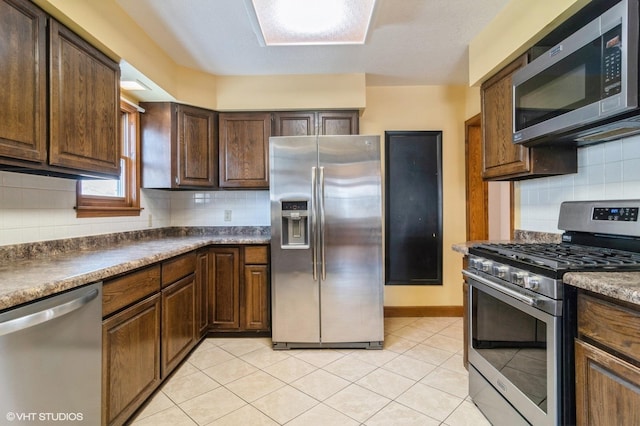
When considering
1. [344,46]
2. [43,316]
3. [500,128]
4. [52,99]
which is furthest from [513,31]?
→ [43,316]

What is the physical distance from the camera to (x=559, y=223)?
1797 mm

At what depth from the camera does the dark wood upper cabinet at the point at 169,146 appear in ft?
9.02

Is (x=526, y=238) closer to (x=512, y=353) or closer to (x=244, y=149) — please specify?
(x=512, y=353)

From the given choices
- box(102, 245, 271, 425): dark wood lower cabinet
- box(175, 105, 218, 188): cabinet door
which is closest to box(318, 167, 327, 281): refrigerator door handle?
box(102, 245, 271, 425): dark wood lower cabinet

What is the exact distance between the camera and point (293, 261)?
2.54 metres

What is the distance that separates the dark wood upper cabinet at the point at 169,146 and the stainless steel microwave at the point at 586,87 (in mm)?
2598

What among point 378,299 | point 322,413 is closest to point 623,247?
point 378,299

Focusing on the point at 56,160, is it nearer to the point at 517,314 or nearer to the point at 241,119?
the point at 241,119

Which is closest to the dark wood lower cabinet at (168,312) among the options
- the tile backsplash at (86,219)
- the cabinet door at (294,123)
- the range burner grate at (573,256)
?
the tile backsplash at (86,219)

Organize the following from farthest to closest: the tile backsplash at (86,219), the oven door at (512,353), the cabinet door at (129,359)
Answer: the tile backsplash at (86,219) < the cabinet door at (129,359) < the oven door at (512,353)

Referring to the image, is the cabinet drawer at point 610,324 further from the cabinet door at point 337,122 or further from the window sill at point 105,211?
the window sill at point 105,211

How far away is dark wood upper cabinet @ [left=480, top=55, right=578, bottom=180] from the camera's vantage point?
5.90 feet

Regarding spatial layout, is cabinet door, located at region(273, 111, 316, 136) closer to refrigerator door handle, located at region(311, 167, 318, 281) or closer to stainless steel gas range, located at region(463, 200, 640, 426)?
refrigerator door handle, located at region(311, 167, 318, 281)

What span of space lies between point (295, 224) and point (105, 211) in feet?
4.81
